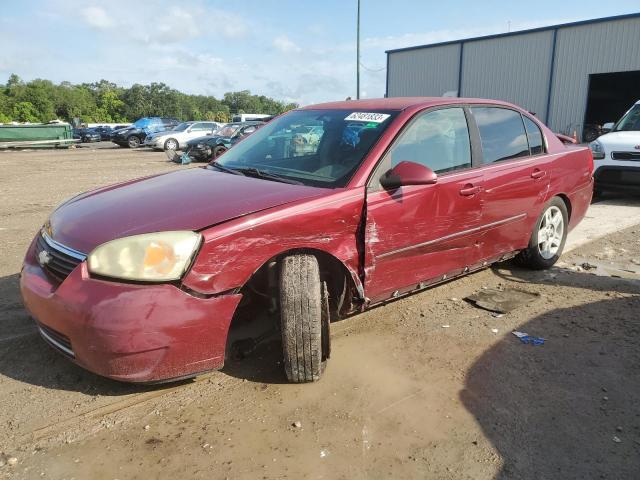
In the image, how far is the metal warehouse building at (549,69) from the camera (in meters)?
20.5

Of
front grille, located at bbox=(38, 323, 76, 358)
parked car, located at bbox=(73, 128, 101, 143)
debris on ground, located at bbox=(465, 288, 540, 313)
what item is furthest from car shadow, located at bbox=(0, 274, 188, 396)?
parked car, located at bbox=(73, 128, 101, 143)

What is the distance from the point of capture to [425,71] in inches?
1064

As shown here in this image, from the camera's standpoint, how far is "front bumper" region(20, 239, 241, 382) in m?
2.35

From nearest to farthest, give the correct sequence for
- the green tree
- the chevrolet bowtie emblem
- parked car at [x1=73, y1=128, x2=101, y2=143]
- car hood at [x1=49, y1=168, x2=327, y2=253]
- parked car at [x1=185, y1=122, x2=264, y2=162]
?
car hood at [x1=49, y1=168, x2=327, y2=253]
the chevrolet bowtie emblem
parked car at [x1=185, y1=122, x2=264, y2=162]
parked car at [x1=73, y1=128, x2=101, y2=143]
the green tree

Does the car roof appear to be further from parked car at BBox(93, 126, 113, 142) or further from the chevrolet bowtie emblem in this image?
parked car at BBox(93, 126, 113, 142)

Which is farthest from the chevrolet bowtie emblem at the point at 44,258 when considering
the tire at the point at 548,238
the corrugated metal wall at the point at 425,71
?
the corrugated metal wall at the point at 425,71

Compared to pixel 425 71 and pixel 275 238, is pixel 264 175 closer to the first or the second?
pixel 275 238

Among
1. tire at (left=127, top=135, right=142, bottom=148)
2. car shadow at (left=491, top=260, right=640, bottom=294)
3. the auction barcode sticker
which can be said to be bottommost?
car shadow at (left=491, top=260, right=640, bottom=294)

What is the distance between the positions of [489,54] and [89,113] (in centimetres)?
6991

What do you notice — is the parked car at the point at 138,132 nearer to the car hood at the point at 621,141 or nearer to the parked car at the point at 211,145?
the parked car at the point at 211,145

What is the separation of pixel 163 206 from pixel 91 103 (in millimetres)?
88902

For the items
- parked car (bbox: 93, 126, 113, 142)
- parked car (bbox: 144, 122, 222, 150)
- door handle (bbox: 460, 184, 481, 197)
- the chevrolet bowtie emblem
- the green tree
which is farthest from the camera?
the green tree

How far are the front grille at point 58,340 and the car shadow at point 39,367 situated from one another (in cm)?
32

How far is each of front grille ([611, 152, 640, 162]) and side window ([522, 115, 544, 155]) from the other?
4.35 meters
